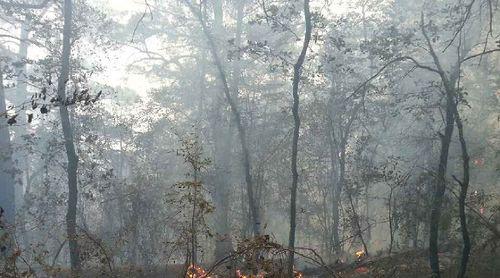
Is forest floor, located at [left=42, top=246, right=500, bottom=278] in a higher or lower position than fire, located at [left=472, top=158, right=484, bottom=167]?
lower

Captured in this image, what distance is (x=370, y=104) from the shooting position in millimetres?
22109

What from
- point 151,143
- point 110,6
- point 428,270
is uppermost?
point 110,6

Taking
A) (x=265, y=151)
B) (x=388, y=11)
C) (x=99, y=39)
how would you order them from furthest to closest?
1. (x=388, y=11)
2. (x=265, y=151)
3. (x=99, y=39)

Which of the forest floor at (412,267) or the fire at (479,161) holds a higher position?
the fire at (479,161)

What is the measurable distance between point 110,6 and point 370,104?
534 inches

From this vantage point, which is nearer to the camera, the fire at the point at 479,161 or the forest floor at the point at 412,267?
the forest floor at the point at 412,267

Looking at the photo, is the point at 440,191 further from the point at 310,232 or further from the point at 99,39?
the point at 310,232

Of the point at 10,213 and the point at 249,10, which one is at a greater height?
the point at 249,10

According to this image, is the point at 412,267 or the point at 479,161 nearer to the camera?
the point at 412,267

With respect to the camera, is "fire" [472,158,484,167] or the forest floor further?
"fire" [472,158,484,167]

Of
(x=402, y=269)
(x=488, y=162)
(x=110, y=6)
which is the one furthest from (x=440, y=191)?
(x=110, y=6)

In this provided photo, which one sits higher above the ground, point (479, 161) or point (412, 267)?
point (479, 161)

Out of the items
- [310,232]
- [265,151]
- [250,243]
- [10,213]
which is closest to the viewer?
[250,243]

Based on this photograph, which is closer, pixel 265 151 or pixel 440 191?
pixel 440 191
